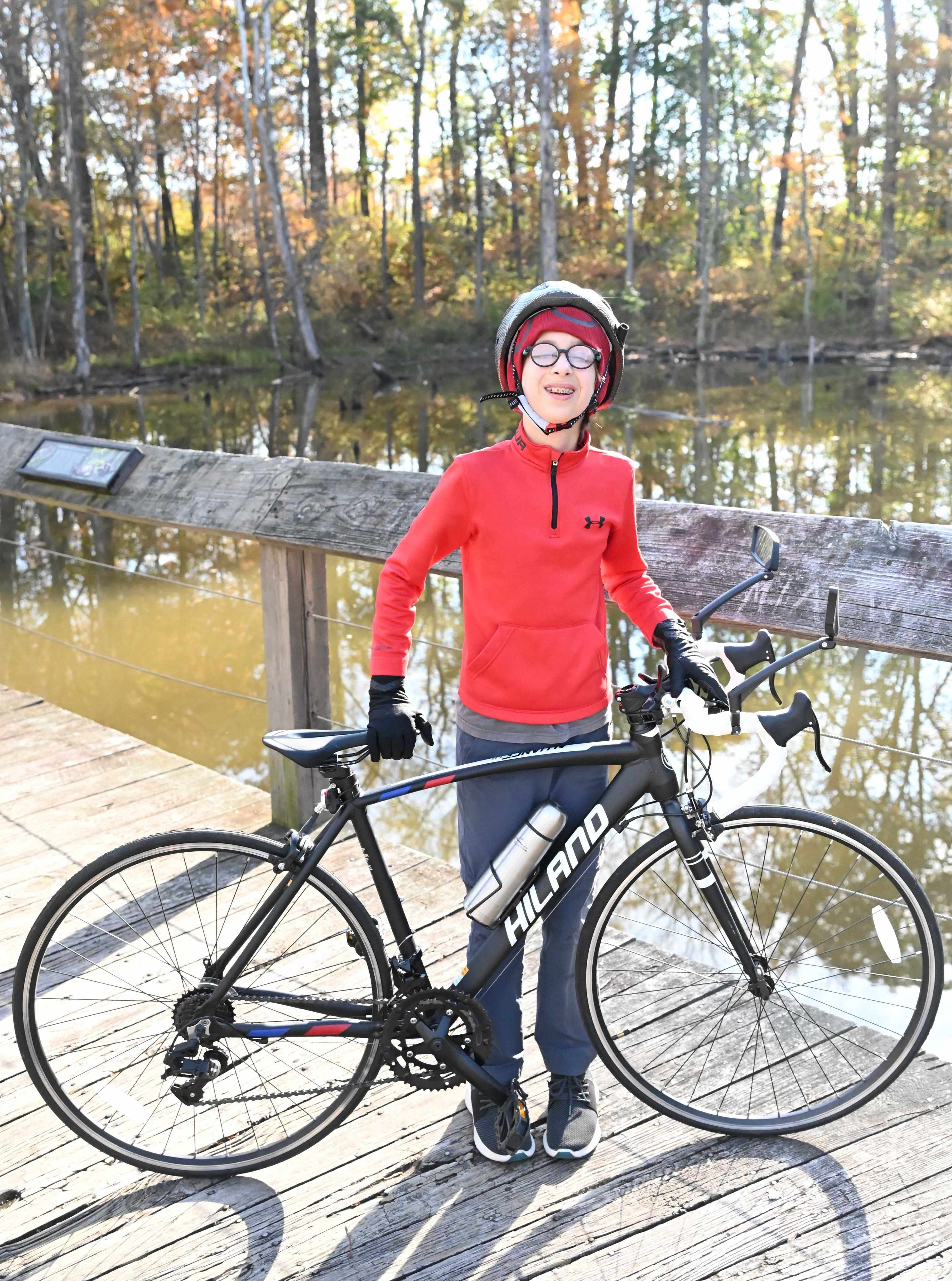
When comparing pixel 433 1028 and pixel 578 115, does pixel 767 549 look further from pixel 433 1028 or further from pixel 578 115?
pixel 578 115

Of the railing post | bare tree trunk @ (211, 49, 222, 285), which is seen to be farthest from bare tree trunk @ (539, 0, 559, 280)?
the railing post

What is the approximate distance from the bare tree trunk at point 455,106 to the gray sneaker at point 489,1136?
36905 millimetres

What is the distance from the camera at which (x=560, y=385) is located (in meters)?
1.92

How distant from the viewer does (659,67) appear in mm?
38625

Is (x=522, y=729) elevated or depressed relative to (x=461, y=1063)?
elevated

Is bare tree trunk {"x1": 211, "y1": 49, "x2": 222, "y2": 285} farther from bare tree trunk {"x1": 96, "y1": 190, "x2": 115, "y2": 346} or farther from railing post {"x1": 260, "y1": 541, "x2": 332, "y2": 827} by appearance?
railing post {"x1": 260, "y1": 541, "x2": 332, "y2": 827}

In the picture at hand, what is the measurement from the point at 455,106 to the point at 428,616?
33.0 m

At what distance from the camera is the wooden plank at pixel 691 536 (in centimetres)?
219

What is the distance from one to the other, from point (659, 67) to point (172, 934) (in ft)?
136

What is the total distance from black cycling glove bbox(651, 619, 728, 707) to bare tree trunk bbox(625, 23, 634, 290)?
1348 inches

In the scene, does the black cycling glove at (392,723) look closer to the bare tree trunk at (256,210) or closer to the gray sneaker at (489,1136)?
the gray sneaker at (489,1136)

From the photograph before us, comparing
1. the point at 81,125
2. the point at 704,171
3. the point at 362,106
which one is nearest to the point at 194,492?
the point at 81,125

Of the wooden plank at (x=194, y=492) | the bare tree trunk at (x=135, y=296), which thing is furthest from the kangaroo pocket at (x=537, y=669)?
the bare tree trunk at (x=135, y=296)

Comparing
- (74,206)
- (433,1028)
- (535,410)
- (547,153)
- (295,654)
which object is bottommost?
(433,1028)
